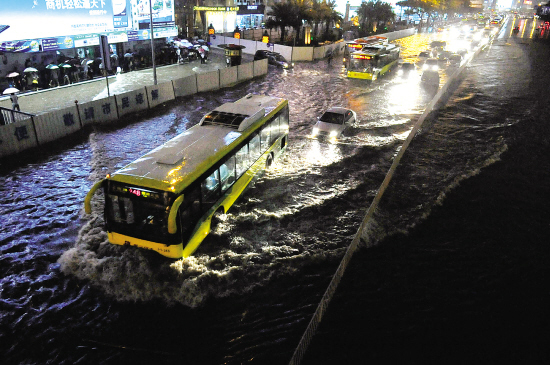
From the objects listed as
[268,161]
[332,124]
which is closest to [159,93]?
[332,124]

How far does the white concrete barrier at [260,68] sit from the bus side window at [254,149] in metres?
21.5

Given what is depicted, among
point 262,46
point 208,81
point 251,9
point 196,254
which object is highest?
point 251,9

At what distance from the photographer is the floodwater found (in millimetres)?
7086

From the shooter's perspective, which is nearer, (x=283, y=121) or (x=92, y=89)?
(x=283, y=121)

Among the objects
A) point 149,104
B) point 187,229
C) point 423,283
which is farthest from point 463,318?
point 149,104

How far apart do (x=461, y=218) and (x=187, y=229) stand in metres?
8.62

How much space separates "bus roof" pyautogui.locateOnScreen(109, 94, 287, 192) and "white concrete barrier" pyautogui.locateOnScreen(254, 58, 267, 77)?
20.4 meters

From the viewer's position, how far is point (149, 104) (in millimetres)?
22188

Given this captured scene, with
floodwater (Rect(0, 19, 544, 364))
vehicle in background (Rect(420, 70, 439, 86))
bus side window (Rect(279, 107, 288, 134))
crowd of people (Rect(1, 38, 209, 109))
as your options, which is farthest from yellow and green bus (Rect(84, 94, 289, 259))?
vehicle in background (Rect(420, 70, 439, 86))

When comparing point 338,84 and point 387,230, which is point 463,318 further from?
point 338,84

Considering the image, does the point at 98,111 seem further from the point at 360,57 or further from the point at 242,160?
the point at 360,57

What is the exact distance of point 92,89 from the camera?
82.5ft

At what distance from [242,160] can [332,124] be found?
7.84 metres

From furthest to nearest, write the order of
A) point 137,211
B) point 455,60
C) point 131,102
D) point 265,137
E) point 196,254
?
point 455,60, point 131,102, point 265,137, point 196,254, point 137,211
